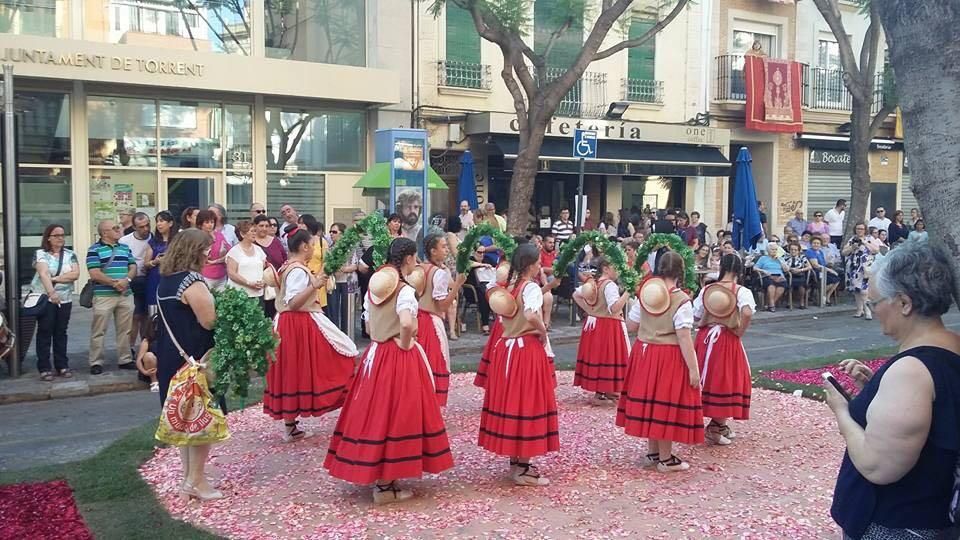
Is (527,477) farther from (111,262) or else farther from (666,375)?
(111,262)

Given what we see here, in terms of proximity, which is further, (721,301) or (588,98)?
(588,98)

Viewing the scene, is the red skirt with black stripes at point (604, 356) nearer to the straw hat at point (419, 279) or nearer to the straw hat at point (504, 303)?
the straw hat at point (419, 279)

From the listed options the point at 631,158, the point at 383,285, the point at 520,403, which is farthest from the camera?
the point at 631,158

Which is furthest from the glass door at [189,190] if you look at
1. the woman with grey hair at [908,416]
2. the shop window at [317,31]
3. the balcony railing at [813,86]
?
the woman with grey hair at [908,416]

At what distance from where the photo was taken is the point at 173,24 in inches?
681

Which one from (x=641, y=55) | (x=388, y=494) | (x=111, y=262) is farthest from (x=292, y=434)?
(x=641, y=55)

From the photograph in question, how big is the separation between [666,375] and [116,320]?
740 cm

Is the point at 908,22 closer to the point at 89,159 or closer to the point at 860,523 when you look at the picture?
the point at 860,523

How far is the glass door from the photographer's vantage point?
17.5 metres

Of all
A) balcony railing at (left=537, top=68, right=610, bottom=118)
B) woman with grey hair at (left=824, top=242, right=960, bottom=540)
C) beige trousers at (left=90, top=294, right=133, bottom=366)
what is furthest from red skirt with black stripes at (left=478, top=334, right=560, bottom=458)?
balcony railing at (left=537, top=68, right=610, bottom=118)

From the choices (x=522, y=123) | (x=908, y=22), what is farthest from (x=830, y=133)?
(x=908, y=22)

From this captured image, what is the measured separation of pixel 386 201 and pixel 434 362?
9958 mm

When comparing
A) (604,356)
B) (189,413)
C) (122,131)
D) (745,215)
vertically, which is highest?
(122,131)

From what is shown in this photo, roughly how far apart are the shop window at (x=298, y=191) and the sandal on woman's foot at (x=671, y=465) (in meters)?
13.5
